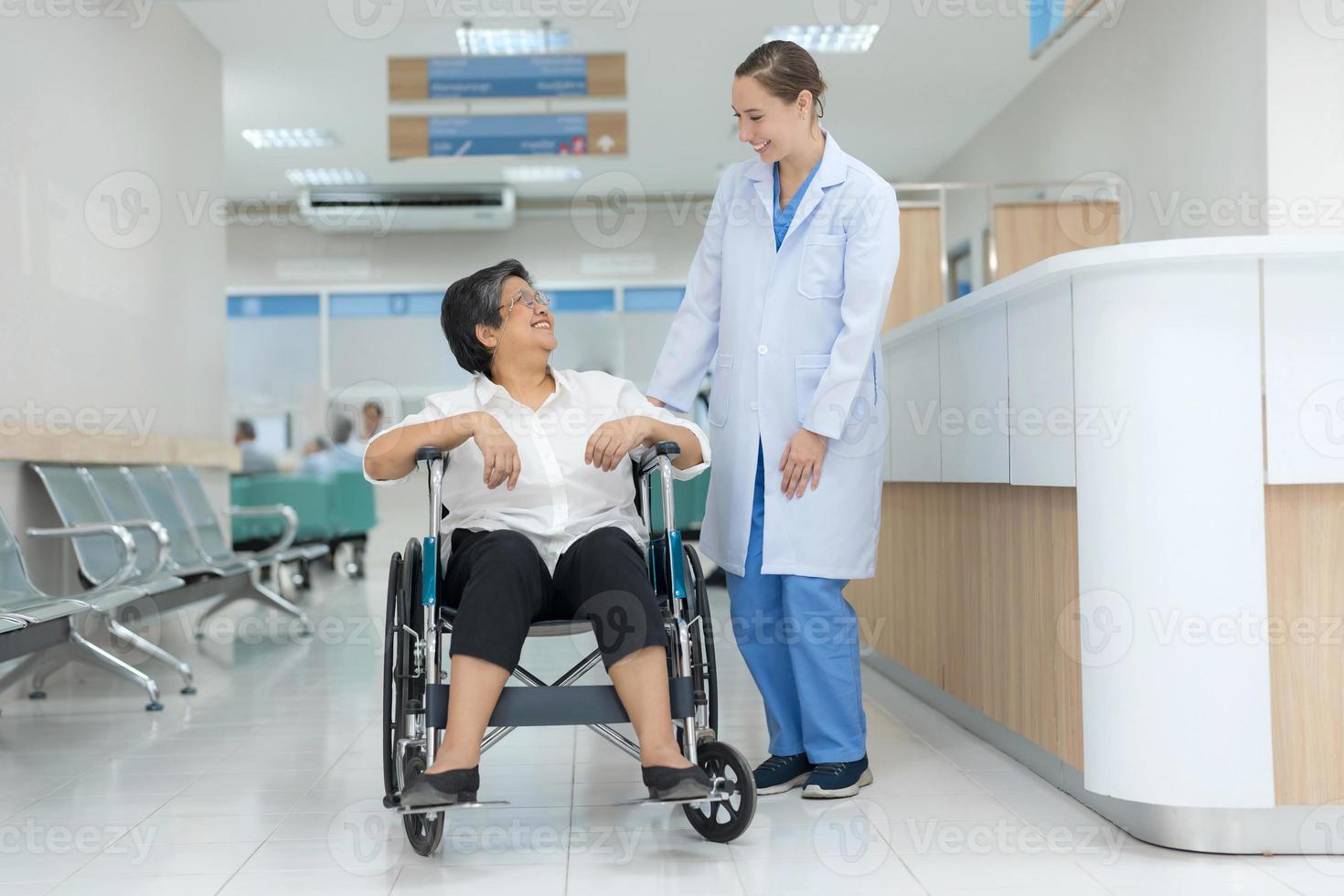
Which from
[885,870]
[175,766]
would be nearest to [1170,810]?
[885,870]

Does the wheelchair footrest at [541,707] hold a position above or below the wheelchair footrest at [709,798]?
above

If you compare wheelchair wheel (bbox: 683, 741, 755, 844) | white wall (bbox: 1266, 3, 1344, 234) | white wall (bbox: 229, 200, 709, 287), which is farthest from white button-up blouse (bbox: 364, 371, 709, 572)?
white wall (bbox: 229, 200, 709, 287)

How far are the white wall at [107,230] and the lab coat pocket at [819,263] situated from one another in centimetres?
279

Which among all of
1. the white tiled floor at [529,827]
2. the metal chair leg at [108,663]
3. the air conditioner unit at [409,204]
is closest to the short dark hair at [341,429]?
the air conditioner unit at [409,204]

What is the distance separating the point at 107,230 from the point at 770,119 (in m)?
3.49

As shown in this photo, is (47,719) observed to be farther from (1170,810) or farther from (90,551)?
(1170,810)

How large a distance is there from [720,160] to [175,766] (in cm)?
730

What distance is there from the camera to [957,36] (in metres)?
6.59

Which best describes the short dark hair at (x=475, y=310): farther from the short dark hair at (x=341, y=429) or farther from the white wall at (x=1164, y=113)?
the short dark hair at (x=341, y=429)

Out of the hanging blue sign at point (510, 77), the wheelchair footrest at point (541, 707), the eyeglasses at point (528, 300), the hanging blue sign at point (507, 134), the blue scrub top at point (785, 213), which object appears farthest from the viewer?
the hanging blue sign at point (507, 134)

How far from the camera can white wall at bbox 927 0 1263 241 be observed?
16.0 ft

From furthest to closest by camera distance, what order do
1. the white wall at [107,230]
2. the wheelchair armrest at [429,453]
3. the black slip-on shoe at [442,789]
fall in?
the white wall at [107,230] < the wheelchair armrest at [429,453] < the black slip-on shoe at [442,789]

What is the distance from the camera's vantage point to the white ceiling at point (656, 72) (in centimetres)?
611

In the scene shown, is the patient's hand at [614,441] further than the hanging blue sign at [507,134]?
No
